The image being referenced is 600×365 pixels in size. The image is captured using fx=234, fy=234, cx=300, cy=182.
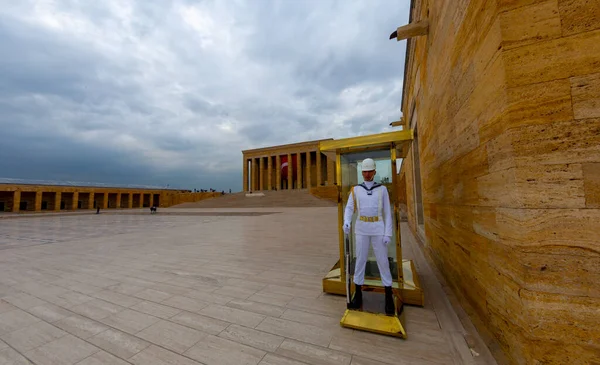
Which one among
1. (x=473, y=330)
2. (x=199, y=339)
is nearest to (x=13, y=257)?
(x=199, y=339)

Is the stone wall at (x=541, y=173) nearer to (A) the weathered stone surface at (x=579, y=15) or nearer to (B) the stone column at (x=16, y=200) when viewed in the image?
(A) the weathered stone surface at (x=579, y=15)

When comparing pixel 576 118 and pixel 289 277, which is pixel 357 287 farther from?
pixel 576 118

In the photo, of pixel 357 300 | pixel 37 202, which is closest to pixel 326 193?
pixel 357 300

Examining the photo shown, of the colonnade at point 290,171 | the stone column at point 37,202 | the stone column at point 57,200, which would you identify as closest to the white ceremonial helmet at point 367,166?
the colonnade at point 290,171

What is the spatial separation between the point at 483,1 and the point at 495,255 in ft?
7.69

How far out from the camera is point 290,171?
46406 millimetres

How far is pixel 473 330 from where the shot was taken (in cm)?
240

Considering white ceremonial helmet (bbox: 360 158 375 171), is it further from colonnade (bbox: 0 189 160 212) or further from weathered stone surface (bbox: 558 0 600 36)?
colonnade (bbox: 0 189 160 212)

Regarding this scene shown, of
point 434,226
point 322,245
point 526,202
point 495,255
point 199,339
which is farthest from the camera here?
point 322,245

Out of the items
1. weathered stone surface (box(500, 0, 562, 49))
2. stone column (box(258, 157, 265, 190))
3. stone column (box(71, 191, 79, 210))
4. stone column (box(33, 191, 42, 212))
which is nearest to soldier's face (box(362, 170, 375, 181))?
weathered stone surface (box(500, 0, 562, 49))

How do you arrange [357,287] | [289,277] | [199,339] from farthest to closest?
[289,277] < [357,287] < [199,339]

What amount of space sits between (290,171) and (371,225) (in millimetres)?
43813

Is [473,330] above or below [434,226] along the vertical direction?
below

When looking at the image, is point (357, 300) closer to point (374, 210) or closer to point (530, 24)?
point (374, 210)
